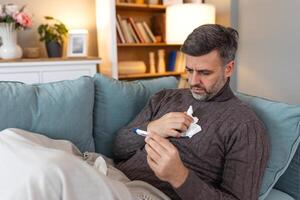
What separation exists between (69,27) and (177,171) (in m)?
2.38

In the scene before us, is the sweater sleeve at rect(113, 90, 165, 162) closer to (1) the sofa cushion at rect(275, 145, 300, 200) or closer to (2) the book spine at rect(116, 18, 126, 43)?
(1) the sofa cushion at rect(275, 145, 300, 200)

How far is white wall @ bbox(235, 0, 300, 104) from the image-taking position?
7.73 ft

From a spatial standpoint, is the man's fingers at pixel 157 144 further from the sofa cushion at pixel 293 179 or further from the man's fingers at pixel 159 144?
the sofa cushion at pixel 293 179

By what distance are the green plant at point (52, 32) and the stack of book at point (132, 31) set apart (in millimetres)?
504

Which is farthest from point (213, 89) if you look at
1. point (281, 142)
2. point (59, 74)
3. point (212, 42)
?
point (59, 74)

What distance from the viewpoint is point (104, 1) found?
112 inches

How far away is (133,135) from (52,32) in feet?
5.50

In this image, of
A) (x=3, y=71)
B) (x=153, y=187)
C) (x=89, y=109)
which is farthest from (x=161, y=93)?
(x=3, y=71)

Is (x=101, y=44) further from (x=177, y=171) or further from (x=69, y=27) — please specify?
(x=177, y=171)

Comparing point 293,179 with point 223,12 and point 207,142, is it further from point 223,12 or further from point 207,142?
point 223,12

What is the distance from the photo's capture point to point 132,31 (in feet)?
10.2

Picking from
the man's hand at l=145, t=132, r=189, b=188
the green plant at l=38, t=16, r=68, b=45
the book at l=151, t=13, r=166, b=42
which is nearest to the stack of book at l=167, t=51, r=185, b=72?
the book at l=151, t=13, r=166, b=42

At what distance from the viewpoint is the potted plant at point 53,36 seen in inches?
106

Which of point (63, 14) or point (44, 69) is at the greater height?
point (63, 14)
